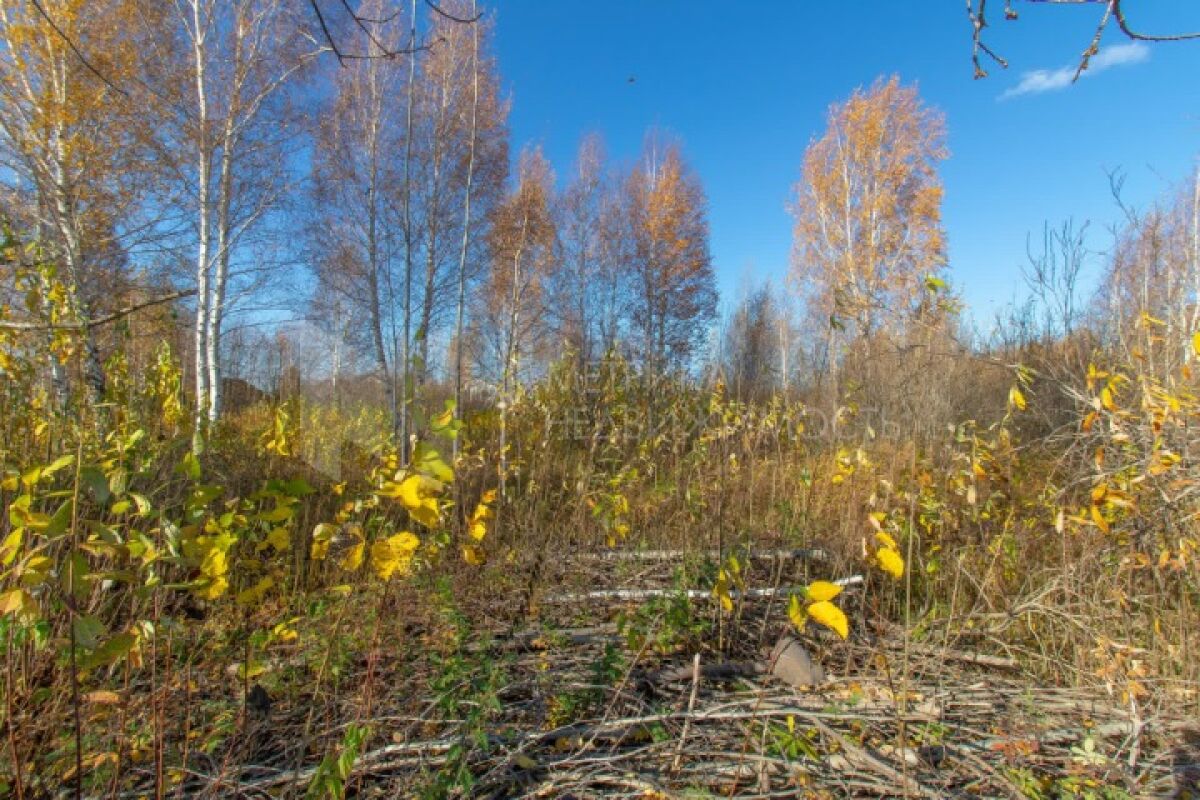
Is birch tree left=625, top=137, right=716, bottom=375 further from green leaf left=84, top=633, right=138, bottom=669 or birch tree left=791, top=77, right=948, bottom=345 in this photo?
green leaf left=84, top=633, right=138, bottom=669

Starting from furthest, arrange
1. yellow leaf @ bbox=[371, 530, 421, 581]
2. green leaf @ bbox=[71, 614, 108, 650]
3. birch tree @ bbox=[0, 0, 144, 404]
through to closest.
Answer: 1. birch tree @ bbox=[0, 0, 144, 404]
2. yellow leaf @ bbox=[371, 530, 421, 581]
3. green leaf @ bbox=[71, 614, 108, 650]

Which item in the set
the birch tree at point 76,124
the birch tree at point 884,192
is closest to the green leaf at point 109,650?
the birch tree at point 76,124

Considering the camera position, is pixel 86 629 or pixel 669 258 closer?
pixel 86 629

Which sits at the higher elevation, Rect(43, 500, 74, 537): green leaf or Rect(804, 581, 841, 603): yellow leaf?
Rect(43, 500, 74, 537): green leaf

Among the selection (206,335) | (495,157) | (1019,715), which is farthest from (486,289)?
(1019,715)

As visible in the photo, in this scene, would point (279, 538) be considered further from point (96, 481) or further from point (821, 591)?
point (821, 591)

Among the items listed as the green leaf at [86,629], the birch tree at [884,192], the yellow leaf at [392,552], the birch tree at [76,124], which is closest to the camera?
the green leaf at [86,629]

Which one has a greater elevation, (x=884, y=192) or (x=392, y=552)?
(x=884, y=192)

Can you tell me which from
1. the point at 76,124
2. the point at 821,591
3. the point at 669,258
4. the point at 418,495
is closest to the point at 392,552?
the point at 418,495

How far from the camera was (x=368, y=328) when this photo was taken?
24.8 ft

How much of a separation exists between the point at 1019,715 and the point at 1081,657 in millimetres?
524

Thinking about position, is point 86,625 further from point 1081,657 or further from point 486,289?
point 486,289

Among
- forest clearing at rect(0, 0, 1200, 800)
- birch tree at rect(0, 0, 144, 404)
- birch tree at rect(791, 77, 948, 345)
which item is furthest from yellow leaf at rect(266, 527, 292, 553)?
birch tree at rect(791, 77, 948, 345)

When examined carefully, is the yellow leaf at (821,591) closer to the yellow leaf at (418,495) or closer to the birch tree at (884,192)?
the yellow leaf at (418,495)
